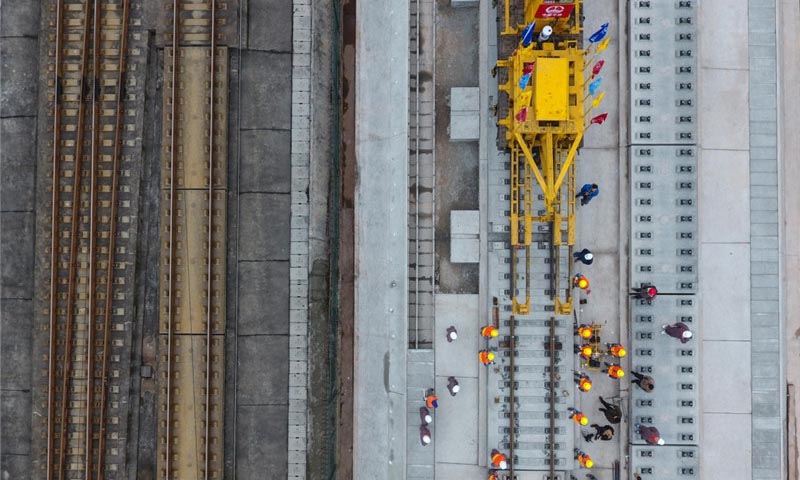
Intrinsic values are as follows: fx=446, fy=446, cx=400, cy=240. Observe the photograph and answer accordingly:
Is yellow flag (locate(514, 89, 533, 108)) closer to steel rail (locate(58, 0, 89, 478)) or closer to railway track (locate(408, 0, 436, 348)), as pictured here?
railway track (locate(408, 0, 436, 348))

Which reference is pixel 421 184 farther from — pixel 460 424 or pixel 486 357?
pixel 460 424

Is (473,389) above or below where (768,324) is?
below

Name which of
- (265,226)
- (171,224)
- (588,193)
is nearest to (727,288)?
(588,193)

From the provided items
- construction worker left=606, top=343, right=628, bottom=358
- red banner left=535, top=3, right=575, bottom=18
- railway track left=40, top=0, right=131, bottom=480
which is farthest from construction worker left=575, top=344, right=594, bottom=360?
railway track left=40, top=0, right=131, bottom=480

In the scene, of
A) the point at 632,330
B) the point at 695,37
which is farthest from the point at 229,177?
the point at 695,37

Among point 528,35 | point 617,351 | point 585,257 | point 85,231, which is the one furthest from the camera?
point 85,231

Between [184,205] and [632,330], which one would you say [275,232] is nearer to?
[184,205]
